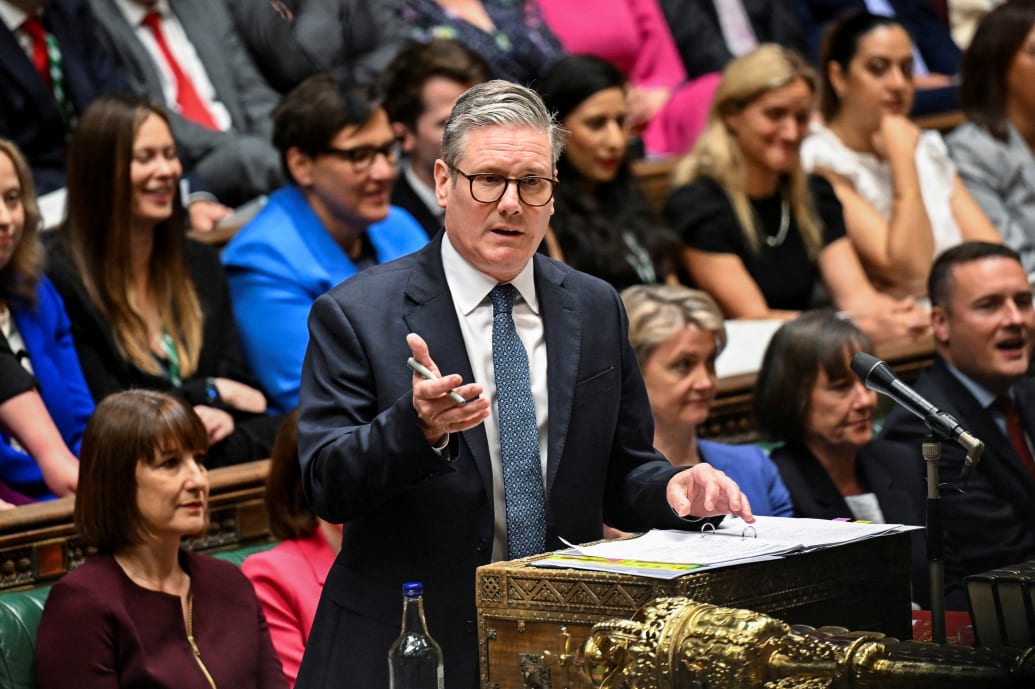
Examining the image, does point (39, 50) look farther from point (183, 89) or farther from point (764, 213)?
point (764, 213)

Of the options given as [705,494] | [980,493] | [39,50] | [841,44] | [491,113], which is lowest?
[980,493]

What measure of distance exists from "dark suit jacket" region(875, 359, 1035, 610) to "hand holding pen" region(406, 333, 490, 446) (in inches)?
71.2

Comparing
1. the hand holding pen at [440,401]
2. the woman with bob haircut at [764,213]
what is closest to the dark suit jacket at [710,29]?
the woman with bob haircut at [764,213]

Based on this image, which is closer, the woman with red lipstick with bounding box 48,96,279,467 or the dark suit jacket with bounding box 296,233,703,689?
the dark suit jacket with bounding box 296,233,703,689

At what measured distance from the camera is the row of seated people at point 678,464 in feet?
9.93

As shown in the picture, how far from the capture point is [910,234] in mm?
5285

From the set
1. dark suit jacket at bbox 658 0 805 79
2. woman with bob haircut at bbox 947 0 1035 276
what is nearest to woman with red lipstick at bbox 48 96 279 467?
woman with bob haircut at bbox 947 0 1035 276

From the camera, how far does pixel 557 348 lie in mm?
2436

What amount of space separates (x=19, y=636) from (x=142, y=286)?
1145 millimetres

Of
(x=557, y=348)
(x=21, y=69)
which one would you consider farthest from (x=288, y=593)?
(x=21, y=69)

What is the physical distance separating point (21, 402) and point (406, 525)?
1.48 m

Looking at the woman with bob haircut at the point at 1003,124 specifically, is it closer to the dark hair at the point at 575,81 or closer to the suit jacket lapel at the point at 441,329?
the dark hair at the point at 575,81

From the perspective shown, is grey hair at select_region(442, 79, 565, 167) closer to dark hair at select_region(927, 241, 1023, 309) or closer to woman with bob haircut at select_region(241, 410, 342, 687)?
woman with bob haircut at select_region(241, 410, 342, 687)

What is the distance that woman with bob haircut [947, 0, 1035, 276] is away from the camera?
5.48 m
